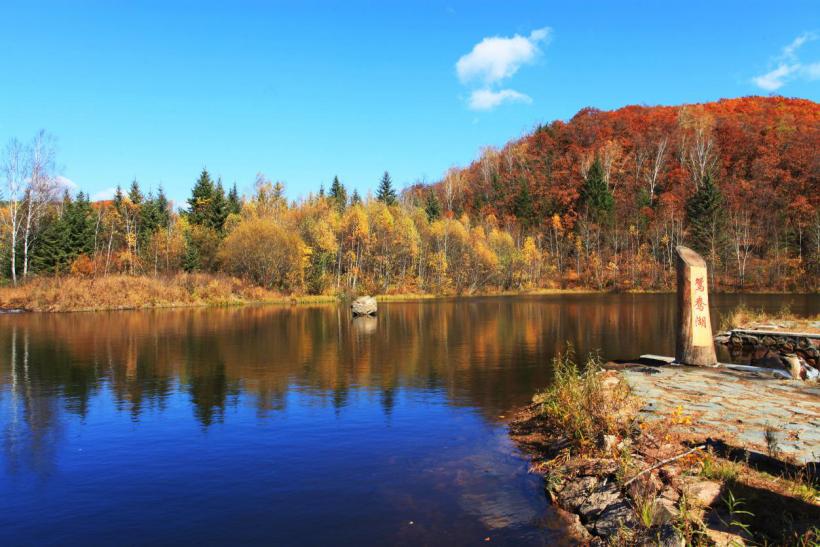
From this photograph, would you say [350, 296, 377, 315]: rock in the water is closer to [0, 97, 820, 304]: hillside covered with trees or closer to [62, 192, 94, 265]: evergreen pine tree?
[0, 97, 820, 304]: hillside covered with trees

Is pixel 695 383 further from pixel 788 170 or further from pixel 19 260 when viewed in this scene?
pixel 788 170

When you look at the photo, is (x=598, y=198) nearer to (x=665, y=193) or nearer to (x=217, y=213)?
(x=665, y=193)

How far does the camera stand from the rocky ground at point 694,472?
5.57 meters

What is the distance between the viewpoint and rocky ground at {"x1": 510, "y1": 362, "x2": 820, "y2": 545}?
5.57m

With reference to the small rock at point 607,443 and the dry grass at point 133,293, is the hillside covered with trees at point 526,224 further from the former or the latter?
the small rock at point 607,443

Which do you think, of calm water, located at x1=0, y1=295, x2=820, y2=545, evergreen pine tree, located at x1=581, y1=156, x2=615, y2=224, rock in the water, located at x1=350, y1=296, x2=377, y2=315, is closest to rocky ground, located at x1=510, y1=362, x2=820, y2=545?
calm water, located at x1=0, y1=295, x2=820, y2=545

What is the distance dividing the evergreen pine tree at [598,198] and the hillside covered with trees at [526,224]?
21cm

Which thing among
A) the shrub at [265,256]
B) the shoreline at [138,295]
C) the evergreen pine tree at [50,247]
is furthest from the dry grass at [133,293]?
the evergreen pine tree at [50,247]

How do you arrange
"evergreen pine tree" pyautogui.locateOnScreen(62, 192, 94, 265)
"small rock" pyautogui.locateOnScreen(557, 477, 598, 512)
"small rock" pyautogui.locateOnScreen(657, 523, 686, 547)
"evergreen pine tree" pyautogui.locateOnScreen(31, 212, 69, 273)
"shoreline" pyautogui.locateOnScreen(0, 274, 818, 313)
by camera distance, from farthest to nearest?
"evergreen pine tree" pyautogui.locateOnScreen(62, 192, 94, 265) < "evergreen pine tree" pyautogui.locateOnScreen(31, 212, 69, 273) < "shoreline" pyautogui.locateOnScreen(0, 274, 818, 313) < "small rock" pyautogui.locateOnScreen(557, 477, 598, 512) < "small rock" pyautogui.locateOnScreen(657, 523, 686, 547)

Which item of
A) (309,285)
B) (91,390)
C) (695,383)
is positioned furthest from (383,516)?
(309,285)

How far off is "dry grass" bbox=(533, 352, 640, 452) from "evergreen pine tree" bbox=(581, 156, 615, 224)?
76338 millimetres

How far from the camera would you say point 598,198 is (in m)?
83.4

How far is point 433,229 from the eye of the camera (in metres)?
73.4

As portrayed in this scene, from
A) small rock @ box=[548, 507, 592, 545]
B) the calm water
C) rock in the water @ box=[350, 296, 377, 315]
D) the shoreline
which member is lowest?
A: small rock @ box=[548, 507, 592, 545]
